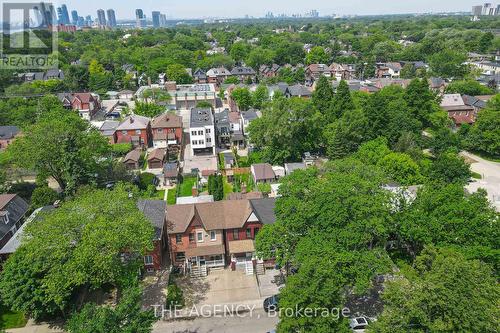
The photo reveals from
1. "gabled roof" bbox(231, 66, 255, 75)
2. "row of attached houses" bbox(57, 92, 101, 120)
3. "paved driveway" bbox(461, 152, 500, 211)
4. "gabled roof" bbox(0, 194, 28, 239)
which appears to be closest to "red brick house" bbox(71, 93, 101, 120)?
"row of attached houses" bbox(57, 92, 101, 120)

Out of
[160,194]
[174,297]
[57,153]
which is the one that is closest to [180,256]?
[174,297]

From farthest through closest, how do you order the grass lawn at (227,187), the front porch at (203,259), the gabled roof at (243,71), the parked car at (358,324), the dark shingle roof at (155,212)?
the gabled roof at (243,71) → the grass lawn at (227,187) → the dark shingle roof at (155,212) → the front porch at (203,259) → the parked car at (358,324)

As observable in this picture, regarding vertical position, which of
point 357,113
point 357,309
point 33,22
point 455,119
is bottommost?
point 357,309

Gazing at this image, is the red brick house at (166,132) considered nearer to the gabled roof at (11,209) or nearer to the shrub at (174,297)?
the gabled roof at (11,209)

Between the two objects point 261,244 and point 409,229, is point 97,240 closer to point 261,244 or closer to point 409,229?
point 261,244

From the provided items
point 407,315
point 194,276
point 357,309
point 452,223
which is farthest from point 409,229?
point 194,276

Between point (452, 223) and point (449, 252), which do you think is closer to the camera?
point (449, 252)

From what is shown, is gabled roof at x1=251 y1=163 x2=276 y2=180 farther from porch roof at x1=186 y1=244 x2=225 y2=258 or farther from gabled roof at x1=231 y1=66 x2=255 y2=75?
gabled roof at x1=231 y1=66 x2=255 y2=75

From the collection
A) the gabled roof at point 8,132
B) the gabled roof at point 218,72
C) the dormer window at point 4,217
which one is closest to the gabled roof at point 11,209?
the dormer window at point 4,217
